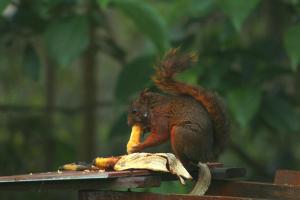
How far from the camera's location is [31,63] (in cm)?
479

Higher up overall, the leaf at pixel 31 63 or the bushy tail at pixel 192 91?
the leaf at pixel 31 63

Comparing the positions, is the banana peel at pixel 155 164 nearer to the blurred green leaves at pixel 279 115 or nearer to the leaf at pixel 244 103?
the leaf at pixel 244 103

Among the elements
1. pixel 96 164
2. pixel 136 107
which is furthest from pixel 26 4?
pixel 96 164

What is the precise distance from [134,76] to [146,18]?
1.81 ft

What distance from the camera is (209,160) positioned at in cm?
309

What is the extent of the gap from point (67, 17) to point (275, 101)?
1277 millimetres

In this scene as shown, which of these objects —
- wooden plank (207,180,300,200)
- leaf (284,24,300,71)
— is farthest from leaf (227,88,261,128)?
wooden plank (207,180,300,200)

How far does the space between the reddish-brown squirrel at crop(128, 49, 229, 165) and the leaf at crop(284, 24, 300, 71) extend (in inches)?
35.9

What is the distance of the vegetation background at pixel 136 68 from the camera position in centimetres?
425

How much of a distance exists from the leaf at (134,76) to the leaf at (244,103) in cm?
51

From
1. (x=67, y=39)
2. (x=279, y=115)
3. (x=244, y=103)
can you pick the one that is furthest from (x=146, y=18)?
(x=279, y=115)

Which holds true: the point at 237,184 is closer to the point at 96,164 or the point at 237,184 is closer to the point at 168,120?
the point at 168,120

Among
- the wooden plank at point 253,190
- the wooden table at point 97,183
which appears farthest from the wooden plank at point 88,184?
the wooden plank at point 253,190

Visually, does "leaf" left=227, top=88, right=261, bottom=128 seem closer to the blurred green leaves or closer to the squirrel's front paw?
the blurred green leaves
